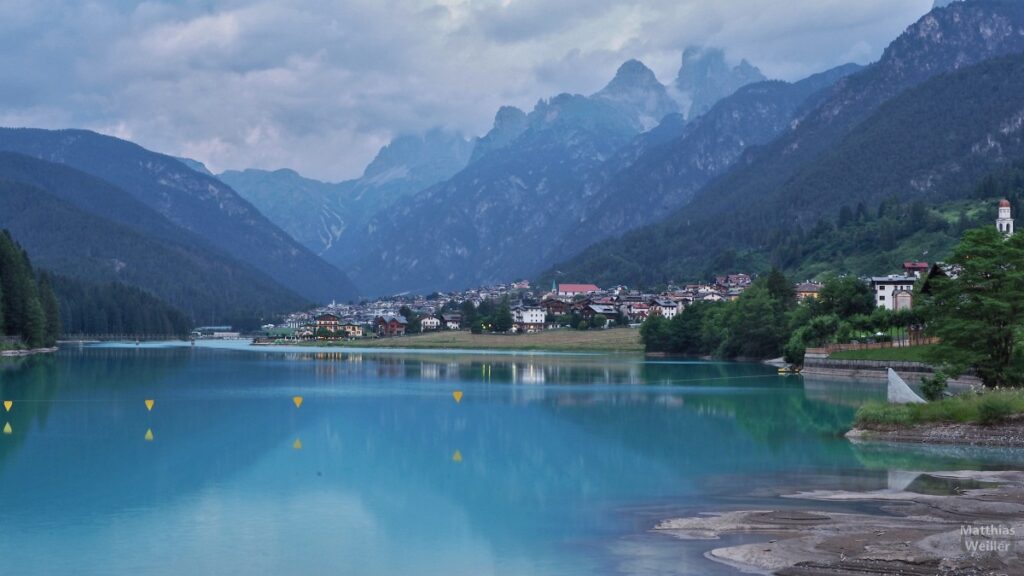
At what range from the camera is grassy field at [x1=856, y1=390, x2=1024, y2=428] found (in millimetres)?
46031

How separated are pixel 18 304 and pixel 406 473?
108 meters

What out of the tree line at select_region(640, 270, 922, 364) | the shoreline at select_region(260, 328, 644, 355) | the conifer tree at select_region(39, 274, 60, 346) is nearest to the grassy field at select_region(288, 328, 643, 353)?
the shoreline at select_region(260, 328, 644, 355)

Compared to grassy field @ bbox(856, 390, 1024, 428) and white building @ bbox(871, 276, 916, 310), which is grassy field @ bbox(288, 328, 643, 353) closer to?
white building @ bbox(871, 276, 916, 310)

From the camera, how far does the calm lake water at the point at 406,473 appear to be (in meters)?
27.7

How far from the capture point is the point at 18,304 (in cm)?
13575

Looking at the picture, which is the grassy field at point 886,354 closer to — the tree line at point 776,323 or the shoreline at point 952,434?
the tree line at point 776,323

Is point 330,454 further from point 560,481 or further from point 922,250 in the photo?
point 922,250

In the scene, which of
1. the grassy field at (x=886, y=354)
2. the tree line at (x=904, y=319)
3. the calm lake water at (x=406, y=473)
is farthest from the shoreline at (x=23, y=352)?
the grassy field at (x=886, y=354)

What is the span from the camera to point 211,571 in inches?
1023

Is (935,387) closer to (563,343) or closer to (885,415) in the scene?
(885,415)

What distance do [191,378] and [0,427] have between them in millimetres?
43416

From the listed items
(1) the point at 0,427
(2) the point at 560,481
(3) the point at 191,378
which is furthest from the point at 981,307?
(3) the point at 191,378

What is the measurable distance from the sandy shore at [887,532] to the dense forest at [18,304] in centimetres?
11767

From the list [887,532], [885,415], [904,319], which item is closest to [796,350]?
[904,319]
